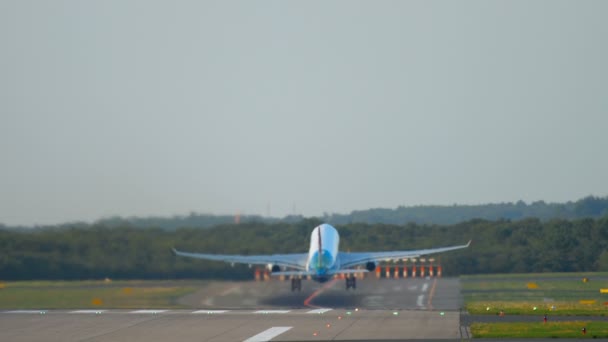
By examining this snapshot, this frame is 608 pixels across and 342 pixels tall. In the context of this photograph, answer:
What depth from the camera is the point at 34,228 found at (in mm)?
82438

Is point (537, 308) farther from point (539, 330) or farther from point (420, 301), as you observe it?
point (539, 330)

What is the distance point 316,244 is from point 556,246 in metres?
23.9

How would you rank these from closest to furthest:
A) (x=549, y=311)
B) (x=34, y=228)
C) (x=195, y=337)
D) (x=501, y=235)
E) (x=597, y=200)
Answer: (x=195, y=337), (x=549, y=311), (x=34, y=228), (x=501, y=235), (x=597, y=200)

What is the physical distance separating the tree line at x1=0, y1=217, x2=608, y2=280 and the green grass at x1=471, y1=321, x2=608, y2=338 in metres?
39.1

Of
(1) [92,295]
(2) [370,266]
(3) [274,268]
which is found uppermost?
(3) [274,268]

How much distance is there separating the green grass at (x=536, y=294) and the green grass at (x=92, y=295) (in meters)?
16.9

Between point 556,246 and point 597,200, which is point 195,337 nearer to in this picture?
point 556,246

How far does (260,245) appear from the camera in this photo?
85.0 metres

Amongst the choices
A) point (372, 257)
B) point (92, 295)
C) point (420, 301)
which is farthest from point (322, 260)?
point (92, 295)

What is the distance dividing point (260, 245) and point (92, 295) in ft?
79.1

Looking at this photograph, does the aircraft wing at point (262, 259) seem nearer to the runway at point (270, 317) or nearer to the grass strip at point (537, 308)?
the runway at point (270, 317)

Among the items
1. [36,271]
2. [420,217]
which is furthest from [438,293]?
[420,217]

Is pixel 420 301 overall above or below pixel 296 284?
below

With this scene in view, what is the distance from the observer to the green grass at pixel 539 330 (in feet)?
124
